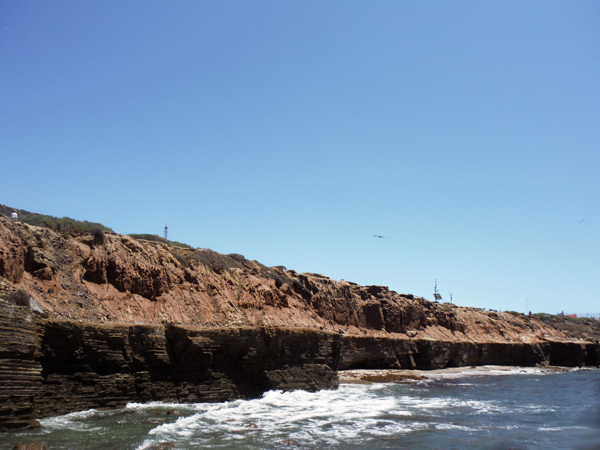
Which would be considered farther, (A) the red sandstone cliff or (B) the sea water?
(A) the red sandstone cliff

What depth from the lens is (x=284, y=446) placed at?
1230 cm

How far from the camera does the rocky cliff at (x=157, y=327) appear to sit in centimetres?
1360

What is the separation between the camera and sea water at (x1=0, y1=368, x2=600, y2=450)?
12203mm

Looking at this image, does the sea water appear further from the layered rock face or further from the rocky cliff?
the rocky cliff

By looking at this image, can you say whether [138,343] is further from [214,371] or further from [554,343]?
[554,343]

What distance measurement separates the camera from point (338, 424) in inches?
615

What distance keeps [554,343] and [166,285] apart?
51.4 meters

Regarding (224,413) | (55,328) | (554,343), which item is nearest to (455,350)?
(554,343)

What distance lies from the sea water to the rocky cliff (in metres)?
0.93

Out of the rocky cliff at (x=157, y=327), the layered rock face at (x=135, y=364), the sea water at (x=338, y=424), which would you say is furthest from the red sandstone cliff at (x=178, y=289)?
the sea water at (x=338, y=424)

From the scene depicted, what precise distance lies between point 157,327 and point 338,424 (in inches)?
314

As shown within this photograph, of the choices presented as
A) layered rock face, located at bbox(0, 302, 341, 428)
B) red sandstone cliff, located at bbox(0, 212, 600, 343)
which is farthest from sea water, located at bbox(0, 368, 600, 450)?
red sandstone cliff, located at bbox(0, 212, 600, 343)

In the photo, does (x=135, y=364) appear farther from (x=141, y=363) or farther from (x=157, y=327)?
(x=157, y=327)

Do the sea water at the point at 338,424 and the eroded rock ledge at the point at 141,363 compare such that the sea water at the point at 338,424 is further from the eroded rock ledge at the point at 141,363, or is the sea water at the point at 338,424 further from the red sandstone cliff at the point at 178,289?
the red sandstone cliff at the point at 178,289
